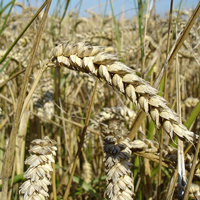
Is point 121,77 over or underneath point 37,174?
over

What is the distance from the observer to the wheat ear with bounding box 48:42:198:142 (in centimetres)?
39

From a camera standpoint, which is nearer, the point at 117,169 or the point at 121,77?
the point at 121,77

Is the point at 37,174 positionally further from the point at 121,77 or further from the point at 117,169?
the point at 121,77

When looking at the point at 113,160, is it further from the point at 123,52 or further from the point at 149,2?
the point at 123,52

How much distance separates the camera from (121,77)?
18.0 inches

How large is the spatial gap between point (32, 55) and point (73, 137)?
1.05m

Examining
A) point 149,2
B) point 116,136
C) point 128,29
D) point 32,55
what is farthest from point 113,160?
point 128,29

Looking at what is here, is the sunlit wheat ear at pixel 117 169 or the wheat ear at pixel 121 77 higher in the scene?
the wheat ear at pixel 121 77

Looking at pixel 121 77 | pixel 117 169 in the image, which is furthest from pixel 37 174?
pixel 121 77

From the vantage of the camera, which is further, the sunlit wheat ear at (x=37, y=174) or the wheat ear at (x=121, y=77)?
the sunlit wheat ear at (x=37, y=174)

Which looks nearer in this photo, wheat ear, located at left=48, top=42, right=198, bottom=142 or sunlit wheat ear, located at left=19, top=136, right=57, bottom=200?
wheat ear, located at left=48, top=42, right=198, bottom=142

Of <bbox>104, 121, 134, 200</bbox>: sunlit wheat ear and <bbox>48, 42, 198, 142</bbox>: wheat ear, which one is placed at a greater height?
<bbox>48, 42, 198, 142</bbox>: wheat ear

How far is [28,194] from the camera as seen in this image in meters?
0.52

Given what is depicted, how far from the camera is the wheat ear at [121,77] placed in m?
0.39
